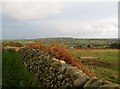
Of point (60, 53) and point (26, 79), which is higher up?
point (60, 53)

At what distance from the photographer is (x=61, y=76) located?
31.0ft

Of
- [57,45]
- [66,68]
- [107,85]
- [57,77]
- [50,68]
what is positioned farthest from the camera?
[57,45]

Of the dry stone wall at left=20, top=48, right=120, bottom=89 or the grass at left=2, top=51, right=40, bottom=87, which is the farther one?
the grass at left=2, top=51, right=40, bottom=87

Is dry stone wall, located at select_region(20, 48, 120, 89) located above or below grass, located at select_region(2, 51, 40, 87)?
above

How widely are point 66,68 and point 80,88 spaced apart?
147 cm

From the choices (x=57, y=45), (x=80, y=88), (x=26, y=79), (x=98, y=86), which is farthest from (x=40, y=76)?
(x=98, y=86)

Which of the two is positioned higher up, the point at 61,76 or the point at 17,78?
→ the point at 61,76

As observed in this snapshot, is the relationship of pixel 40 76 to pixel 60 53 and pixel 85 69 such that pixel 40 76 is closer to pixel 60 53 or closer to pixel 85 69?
pixel 60 53

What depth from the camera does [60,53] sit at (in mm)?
11852

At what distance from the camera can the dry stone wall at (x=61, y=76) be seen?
7.18m

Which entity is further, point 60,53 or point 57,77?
point 60,53

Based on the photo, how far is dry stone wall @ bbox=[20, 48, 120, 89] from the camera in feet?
23.6

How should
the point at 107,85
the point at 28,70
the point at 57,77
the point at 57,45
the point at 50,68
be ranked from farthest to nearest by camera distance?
the point at 28,70 < the point at 57,45 < the point at 50,68 < the point at 57,77 < the point at 107,85

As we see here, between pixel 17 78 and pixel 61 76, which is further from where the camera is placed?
pixel 17 78
